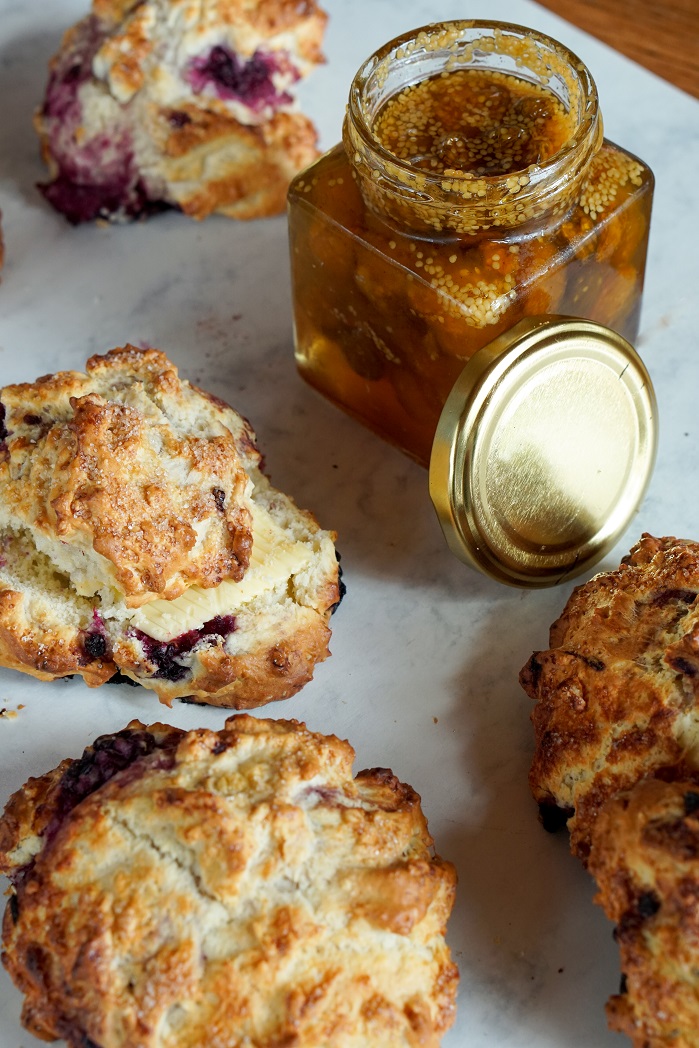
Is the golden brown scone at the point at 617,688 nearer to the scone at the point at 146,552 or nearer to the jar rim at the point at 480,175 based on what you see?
the scone at the point at 146,552

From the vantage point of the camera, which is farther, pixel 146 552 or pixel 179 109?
pixel 179 109

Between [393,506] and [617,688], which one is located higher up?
[617,688]

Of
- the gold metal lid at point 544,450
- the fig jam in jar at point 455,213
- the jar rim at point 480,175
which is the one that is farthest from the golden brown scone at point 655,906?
the jar rim at point 480,175

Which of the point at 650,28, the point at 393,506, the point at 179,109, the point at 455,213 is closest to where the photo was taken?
the point at 455,213

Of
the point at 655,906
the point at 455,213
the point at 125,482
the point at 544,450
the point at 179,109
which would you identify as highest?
the point at 455,213

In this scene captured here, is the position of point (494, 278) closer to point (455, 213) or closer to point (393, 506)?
point (455, 213)

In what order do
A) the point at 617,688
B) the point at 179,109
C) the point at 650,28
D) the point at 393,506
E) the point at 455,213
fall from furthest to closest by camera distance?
1. the point at 650,28
2. the point at 179,109
3. the point at 393,506
4. the point at 455,213
5. the point at 617,688

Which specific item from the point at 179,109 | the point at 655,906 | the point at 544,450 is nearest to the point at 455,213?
the point at 544,450

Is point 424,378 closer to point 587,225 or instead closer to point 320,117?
point 587,225
